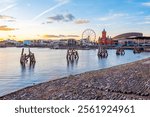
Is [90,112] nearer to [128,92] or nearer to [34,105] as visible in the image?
[34,105]

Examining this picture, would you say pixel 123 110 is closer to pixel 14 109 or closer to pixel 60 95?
pixel 14 109

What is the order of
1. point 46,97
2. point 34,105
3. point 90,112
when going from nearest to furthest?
point 90,112 → point 34,105 → point 46,97

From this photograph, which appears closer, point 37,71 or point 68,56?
point 37,71

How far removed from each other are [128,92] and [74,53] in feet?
184

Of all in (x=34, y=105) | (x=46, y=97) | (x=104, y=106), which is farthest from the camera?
(x=46, y=97)

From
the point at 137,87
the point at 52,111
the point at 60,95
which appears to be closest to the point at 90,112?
the point at 52,111

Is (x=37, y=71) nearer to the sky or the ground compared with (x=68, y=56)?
nearer to the ground

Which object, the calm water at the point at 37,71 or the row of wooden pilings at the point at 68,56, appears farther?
the row of wooden pilings at the point at 68,56

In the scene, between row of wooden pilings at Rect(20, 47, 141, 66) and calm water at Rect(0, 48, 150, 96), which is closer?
calm water at Rect(0, 48, 150, 96)

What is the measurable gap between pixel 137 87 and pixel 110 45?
6374 inches

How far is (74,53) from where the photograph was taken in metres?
71.6

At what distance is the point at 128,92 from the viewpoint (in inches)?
617

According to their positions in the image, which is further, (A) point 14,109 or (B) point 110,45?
(B) point 110,45

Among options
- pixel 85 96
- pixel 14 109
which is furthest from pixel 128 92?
pixel 14 109
